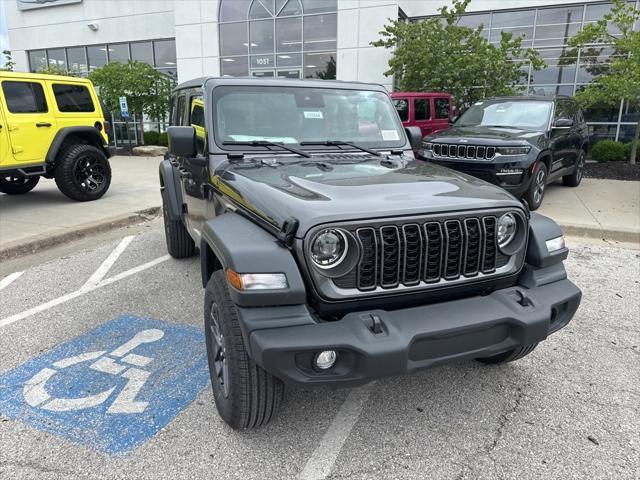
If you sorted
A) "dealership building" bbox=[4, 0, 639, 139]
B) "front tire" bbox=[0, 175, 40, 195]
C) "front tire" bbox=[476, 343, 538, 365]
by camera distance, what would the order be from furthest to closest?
"dealership building" bbox=[4, 0, 639, 139]
"front tire" bbox=[0, 175, 40, 195]
"front tire" bbox=[476, 343, 538, 365]

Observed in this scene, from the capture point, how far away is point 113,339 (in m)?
3.60

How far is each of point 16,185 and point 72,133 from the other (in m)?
1.96

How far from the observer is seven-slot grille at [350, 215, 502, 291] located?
2211mm

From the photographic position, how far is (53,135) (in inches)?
309

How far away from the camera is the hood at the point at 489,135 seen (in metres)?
7.27

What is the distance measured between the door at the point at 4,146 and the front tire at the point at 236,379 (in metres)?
6.43

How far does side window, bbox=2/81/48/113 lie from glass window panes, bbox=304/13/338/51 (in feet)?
38.8

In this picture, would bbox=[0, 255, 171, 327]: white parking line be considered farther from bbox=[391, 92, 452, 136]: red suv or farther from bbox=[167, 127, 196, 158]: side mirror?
bbox=[391, 92, 452, 136]: red suv

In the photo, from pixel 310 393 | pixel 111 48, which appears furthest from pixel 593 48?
pixel 111 48

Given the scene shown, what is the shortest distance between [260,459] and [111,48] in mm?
23990

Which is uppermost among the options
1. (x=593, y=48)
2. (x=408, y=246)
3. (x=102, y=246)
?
(x=593, y=48)

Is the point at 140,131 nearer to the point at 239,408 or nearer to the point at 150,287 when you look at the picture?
the point at 150,287

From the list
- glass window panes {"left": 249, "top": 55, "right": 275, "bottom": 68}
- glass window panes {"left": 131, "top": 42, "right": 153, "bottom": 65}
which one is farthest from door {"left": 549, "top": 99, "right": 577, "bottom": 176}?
glass window panes {"left": 131, "top": 42, "right": 153, "bottom": 65}

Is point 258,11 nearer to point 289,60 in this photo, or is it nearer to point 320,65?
point 289,60
